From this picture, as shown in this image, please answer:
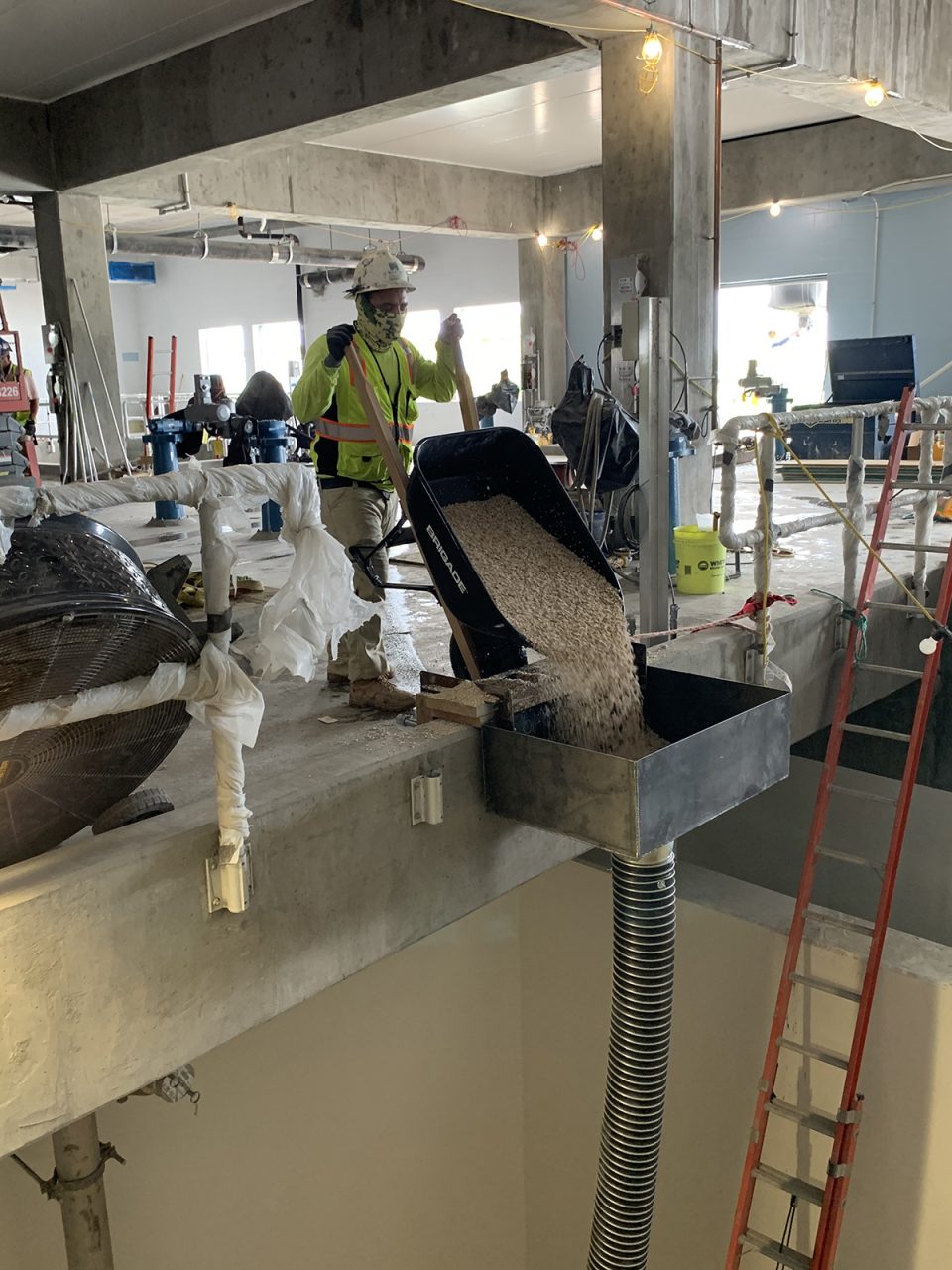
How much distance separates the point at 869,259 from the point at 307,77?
21.9 ft

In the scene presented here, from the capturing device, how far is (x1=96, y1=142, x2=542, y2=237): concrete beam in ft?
32.9

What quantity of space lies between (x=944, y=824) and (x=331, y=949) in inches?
163

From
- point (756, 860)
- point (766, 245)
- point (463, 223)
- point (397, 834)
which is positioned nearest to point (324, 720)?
point (397, 834)

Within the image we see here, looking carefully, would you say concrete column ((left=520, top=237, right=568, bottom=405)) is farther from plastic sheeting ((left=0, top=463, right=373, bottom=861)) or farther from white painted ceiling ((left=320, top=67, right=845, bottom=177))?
plastic sheeting ((left=0, top=463, right=373, bottom=861))

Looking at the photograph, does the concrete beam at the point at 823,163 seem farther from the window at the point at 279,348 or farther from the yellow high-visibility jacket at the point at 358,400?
the window at the point at 279,348

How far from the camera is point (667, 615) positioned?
386 cm

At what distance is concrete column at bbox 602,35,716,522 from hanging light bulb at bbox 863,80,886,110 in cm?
165

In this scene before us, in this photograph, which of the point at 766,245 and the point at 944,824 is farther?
the point at 766,245

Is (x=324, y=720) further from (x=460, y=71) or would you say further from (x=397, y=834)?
(x=460, y=71)

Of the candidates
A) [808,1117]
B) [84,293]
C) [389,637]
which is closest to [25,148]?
[84,293]

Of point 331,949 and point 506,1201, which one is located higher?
point 331,949

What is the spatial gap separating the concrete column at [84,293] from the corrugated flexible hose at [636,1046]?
26.4 ft

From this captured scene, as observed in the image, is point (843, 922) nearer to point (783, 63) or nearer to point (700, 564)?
point (700, 564)

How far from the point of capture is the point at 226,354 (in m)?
19.7
